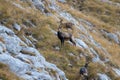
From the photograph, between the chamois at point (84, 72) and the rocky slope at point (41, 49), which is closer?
the rocky slope at point (41, 49)

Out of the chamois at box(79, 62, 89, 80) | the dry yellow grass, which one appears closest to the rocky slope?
the dry yellow grass

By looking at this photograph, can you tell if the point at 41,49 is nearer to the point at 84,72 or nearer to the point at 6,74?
the point at 84,72

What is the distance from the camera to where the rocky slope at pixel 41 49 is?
20.6 meters

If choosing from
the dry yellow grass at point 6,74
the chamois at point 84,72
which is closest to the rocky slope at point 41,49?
the dry yellow grass at point 6,74

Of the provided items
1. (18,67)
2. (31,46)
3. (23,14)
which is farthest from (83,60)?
(18,67)

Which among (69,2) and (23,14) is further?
(69,2)

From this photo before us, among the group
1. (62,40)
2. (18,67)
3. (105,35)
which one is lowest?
(18,67)

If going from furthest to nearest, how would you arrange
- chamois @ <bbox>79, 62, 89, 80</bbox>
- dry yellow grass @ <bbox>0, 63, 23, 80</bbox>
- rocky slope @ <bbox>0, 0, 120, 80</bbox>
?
chamois @ <bbox>79, 62, 89, 80</bbox> < rocky slope @ <bbox>0, 0, 120, 80</bbox> < dry yellow grass @ <bbox>0, 63, 23, 80</bbox>

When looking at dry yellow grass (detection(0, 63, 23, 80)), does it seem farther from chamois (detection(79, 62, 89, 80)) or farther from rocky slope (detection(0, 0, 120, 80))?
chamois (detection(79, 62, 89, 80))

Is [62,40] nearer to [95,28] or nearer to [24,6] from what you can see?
[24,6]

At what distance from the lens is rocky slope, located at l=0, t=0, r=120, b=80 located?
20.6 meters

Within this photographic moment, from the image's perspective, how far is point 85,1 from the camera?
5803cm

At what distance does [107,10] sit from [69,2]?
645cm

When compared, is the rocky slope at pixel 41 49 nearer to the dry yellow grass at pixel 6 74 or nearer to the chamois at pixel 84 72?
the dry yellow grass at pixel 6 74
